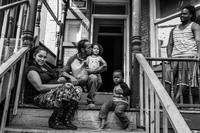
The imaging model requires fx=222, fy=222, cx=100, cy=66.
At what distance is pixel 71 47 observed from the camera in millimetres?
5867

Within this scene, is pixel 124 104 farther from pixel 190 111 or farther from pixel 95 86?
pixel 190 111

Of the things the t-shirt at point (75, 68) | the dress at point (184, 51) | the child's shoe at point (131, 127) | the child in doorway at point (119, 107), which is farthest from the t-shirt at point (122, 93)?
the dress at point (184, 51)

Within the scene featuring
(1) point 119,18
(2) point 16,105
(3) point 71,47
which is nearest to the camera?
(2) point 16,105

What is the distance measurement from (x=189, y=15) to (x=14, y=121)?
11.0ft

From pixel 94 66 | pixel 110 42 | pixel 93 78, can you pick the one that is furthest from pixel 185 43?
pixel 110 42

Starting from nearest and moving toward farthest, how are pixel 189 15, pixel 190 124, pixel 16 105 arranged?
pixel 16 105
pixel 190 124
pixel 189 15

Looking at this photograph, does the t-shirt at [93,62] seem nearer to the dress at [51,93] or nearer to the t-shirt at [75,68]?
the t-shirt at [75,68]

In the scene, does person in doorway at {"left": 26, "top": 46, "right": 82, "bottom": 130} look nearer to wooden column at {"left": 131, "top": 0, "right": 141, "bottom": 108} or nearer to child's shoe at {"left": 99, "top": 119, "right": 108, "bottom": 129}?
child's shoe at {"left": 99, "top": 119, "right": 108, "bottom": 129}

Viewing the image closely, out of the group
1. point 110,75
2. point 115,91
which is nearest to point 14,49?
point 115,91

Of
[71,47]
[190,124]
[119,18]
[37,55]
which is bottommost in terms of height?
[190,124]

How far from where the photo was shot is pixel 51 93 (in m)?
2.86

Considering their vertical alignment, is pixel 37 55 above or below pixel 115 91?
above

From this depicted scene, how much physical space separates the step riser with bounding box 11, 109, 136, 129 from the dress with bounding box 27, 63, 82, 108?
0.13 metres

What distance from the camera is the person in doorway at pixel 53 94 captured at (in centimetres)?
269
